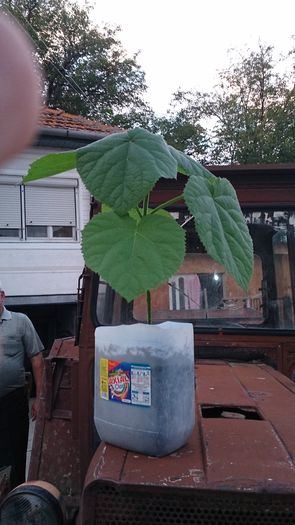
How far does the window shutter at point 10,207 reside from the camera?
35.4 ft

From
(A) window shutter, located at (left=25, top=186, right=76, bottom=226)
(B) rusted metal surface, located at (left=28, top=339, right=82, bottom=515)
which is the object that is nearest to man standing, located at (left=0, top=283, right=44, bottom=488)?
(B) rusted metal surface, located at (left=28, top=339, right=82, bottom=515)

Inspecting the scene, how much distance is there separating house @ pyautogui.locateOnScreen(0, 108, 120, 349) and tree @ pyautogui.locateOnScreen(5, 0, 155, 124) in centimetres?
1027

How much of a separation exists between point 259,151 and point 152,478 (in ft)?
63.9

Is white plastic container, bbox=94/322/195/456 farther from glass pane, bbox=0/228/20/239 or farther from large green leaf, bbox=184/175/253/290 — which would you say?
glass pane, bbox=0/228/20/239

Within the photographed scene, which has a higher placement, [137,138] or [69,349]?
[137,138]

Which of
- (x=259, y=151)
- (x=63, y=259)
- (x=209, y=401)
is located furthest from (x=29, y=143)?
(x=259, y=151)

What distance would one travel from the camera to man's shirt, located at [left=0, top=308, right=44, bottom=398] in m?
4.06

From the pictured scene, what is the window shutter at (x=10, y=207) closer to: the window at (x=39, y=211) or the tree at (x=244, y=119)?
the window at (x=39, y=211)

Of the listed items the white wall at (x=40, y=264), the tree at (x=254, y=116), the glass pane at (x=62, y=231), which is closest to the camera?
the white wall at (x=40, y=264)

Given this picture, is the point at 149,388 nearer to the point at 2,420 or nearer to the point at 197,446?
the point at 197,446

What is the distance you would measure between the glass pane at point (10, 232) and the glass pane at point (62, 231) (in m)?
0.76

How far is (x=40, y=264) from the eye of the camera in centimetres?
1102

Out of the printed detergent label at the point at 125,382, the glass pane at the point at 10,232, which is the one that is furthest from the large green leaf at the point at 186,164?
the glass pane at the point at 10,232

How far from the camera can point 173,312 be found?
9.55ft
